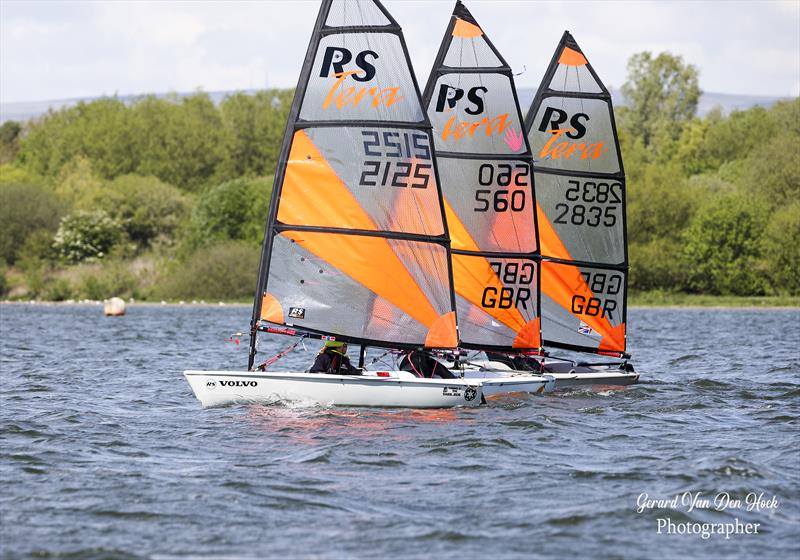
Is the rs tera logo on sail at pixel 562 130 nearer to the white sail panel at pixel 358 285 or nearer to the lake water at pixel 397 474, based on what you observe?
the lake water at pixel 397 474

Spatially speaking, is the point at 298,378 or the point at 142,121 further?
the point at 142,121

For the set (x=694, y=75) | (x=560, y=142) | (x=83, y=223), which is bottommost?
(x=83, y=223)


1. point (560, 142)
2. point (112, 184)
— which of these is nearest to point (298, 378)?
point (560, 142)

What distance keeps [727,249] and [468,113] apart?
6210 centimetres

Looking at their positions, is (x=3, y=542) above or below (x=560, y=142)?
below

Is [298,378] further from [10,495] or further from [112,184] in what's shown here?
[112,184]

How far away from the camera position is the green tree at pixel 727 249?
83.8 m

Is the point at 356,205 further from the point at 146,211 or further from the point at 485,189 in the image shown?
the point at 146,211

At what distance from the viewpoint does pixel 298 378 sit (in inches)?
808

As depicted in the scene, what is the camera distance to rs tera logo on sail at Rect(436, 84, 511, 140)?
81.6ft

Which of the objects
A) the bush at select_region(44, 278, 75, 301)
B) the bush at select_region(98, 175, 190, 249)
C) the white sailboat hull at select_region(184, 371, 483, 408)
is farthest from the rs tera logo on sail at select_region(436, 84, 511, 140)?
the bush at select_region(98, 175, 190, 249)

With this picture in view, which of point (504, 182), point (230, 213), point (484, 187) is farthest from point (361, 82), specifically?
point (230, 213)

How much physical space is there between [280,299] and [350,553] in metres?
9.69

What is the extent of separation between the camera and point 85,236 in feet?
302
